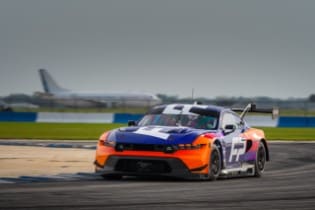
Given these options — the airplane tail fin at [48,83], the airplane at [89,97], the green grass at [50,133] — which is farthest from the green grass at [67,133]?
the airplane tail fin at [48,83]

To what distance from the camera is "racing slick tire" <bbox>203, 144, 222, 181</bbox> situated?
15.5 metres

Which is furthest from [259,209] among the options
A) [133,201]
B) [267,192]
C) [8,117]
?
[8,117]

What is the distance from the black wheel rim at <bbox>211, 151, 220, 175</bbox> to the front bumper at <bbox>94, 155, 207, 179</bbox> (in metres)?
0.48

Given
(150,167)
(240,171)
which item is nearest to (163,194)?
(150,167)

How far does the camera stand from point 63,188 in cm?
1327

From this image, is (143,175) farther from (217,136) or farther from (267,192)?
(267,192)

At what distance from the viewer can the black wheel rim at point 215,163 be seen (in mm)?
15617

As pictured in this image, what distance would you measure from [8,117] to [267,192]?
1649 inches

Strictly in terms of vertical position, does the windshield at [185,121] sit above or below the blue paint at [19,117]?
above

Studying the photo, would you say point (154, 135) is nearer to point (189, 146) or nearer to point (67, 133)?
point (189, 146)

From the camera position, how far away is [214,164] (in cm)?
1570

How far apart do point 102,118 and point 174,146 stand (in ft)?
125

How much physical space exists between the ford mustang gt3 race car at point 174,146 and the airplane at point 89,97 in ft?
242

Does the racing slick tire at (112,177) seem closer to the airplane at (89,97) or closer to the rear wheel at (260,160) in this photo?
the rear wheel at (260,160)
